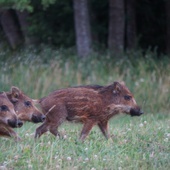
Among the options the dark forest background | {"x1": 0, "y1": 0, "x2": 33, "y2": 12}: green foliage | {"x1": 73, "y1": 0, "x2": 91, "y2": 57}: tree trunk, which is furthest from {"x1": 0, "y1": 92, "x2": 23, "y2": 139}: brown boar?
the dark forest background

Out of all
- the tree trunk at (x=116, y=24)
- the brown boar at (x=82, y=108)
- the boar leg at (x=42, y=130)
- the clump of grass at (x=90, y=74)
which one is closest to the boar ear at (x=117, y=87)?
the brown boar at (x=82, y=108)

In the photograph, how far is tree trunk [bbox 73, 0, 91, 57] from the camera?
23000 mm

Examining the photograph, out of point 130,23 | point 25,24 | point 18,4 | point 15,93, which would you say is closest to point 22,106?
point 15,93

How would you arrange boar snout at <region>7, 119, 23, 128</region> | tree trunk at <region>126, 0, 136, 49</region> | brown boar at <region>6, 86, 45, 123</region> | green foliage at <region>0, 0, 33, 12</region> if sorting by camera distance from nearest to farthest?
boar snout at <region>7, 119, 23, 128</region>
brown boar at <region>6, 86, 45, 123</region>
green foliage at <region>0, 0, 33, 12</region>
tree trunk at <region>126, 0, 136, 49</region>

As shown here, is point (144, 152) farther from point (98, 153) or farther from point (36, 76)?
point (36, 76)

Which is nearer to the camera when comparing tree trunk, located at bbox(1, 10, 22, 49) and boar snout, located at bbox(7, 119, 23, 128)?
boar snout, located at bbox(7, 119, 23, 128)

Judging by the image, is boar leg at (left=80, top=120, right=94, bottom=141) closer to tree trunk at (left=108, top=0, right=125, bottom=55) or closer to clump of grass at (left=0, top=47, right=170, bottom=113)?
clump of grass at (left=0, top=47, right=170, bottom=113)

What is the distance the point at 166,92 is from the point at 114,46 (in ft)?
23.1

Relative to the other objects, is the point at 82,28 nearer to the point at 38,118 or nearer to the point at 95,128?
the point at 95,128

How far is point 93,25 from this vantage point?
27281 millimetres

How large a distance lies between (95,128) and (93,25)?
14.4 metres

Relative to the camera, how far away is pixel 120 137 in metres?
10.5

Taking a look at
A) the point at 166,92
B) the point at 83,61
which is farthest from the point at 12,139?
the point at 83,61

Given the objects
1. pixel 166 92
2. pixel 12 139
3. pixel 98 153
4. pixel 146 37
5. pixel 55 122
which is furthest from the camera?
pixel 146 37
